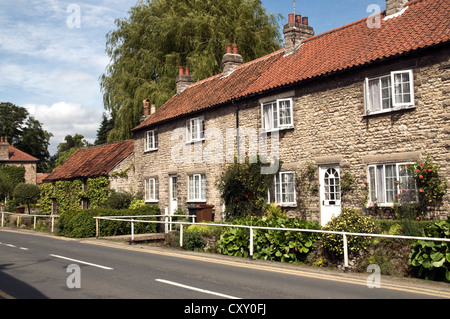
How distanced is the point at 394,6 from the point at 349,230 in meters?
10.6

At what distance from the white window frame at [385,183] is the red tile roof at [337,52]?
11.8 ft

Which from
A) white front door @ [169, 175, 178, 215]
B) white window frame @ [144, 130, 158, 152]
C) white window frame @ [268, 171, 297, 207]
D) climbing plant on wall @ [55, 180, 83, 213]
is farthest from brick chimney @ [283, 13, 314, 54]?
climbing plant on wall @ [55, 180, 83, 213]

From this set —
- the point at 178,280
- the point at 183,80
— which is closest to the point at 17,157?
the point at 183,80

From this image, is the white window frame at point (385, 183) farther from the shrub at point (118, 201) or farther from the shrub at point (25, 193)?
the shrub at point (25, 193)

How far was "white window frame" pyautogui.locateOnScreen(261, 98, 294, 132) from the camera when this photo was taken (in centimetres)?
1845

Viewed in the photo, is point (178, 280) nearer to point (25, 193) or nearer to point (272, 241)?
point (272, 241)

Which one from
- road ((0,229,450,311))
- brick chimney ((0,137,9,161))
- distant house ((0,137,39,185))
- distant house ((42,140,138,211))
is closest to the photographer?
road ((0,229,450,311))

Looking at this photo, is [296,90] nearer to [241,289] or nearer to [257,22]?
[241,289]

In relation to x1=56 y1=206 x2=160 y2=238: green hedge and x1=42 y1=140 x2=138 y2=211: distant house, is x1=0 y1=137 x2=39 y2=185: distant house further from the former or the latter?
x1=56 y1=206 x2=160 y2=238: green hedge

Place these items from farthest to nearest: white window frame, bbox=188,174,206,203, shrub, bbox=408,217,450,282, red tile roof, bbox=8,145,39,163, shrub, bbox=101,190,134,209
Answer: red tile roof, bbox=8,145,39,163
shrub, bbox=101,190,134,209
white window frame, bbox=188,174,206,203
shrub, bbox=408,217,450,282

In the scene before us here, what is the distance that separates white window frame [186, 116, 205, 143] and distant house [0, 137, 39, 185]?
47.8 m

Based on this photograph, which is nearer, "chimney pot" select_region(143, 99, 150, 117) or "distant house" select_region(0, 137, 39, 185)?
"chimney pot" select_region(143, 99, 150, 117)
